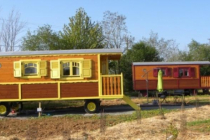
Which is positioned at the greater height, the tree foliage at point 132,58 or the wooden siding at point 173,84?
the tree foliage at point 132,58

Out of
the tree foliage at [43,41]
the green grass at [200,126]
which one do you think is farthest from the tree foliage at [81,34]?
the green grass at [200,126]

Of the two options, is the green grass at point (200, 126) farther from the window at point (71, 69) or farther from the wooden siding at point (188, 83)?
the wooden siding at point (188, 83)

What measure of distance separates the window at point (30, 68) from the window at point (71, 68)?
408 millimetres

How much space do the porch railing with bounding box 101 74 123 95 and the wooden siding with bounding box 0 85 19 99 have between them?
3.99m

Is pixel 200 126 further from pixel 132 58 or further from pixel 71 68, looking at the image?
pixel 132 58

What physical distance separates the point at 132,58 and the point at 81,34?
5300mm

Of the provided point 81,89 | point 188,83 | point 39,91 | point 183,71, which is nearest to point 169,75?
point 183,71

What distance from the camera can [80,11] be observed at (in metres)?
36.9

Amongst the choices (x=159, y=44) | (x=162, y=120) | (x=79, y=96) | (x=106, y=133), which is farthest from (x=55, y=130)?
(x=159, y=44)

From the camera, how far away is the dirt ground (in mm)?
9281

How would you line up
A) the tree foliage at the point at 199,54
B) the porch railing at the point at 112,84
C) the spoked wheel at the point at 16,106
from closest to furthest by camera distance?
1. the porch railing at the point at 112,84
2. the spoked wheel at the point at 16,106
3. the tree foliage at the point at 199,54

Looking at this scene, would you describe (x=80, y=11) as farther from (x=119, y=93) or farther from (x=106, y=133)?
(x=106, y=133)

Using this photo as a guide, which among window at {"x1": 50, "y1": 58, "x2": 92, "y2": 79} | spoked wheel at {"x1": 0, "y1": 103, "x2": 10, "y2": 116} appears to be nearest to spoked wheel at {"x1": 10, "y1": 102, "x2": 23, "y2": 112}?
spoked wheel at {"x1": 0, "y1": 103, "x2": 10, "y2": 116}

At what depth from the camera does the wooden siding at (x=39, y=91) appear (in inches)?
665
